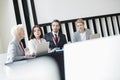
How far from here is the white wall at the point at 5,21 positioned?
4.80 metres

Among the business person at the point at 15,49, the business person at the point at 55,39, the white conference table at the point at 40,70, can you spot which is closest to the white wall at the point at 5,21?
the business person at the point at 55,39

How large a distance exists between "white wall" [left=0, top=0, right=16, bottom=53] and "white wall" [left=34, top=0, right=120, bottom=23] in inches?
22.5

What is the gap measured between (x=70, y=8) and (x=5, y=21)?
1.48 meters

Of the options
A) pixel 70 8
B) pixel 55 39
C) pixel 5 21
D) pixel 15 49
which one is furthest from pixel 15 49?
pixel 70 8

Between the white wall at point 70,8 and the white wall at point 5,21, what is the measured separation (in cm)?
57

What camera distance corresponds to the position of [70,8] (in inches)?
201

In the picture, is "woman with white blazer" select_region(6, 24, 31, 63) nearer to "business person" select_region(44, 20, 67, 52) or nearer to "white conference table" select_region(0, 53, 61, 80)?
"business person" select_region(44, 20, 67, 52)

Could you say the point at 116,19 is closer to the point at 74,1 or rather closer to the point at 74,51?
the point at 74,1

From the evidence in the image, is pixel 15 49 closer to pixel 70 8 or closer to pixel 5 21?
pixel 5 21

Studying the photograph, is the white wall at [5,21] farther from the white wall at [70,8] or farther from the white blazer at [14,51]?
the white blazer at [14,51]

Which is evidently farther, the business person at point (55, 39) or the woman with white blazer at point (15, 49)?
the business person at point (55, 39)

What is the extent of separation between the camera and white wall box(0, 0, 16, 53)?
4.80m

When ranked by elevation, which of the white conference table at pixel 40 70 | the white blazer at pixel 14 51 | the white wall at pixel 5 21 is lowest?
the white blazer at pixel 14 51

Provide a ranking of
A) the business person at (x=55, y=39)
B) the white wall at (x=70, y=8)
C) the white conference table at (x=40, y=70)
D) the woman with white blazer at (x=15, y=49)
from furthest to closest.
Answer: the white wall at (x=70, y=8) → the business person at (x=55, y=39) → the woman with white blazer at (x=15, y=49) → the white conference table at (x=40, y=70)
